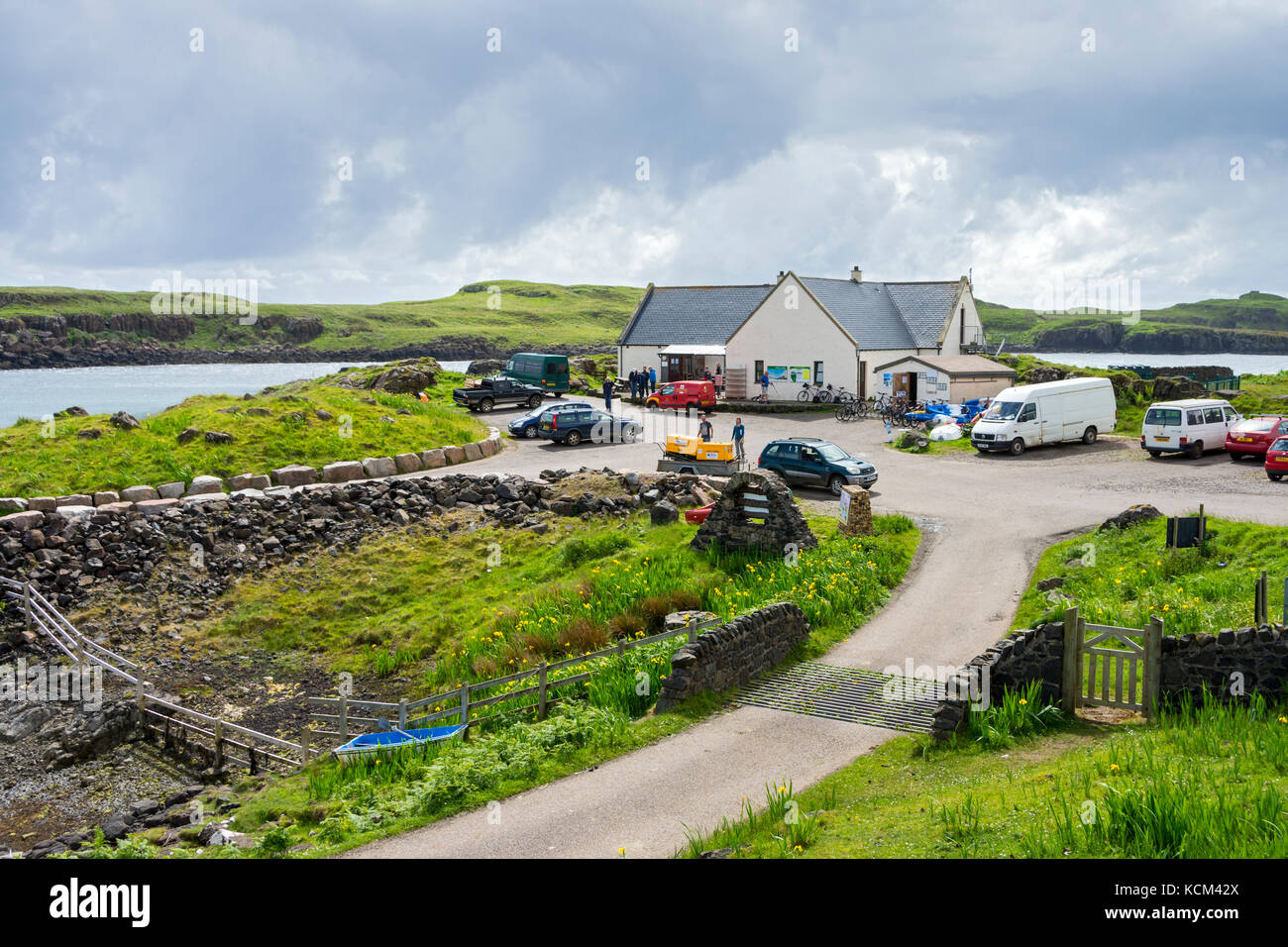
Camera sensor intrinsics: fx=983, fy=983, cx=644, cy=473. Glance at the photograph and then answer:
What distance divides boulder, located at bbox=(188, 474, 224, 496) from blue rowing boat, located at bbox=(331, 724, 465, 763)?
1736 centimetres

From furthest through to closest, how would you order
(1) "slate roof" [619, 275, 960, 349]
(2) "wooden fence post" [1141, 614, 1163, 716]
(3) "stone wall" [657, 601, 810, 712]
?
(1) "slate roof" [619, 275, 960, 349], (3) "stone wall" [657, 601, 810, 712], (2) "wooden fence post" [1141, 614, 1163, 716]

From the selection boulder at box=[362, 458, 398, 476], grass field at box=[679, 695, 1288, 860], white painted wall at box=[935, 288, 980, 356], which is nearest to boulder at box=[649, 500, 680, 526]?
boulder at box=[362, 458, 398, 476]

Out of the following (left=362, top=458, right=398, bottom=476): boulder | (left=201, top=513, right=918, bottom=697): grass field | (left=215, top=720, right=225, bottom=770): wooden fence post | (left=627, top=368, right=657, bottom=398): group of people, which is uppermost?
(left=627, top=368, right=657, bottom=398): group of people

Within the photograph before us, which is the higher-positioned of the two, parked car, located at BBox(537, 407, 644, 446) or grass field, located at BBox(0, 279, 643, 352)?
grass field, located at BBox(0, 279, 643, 352)

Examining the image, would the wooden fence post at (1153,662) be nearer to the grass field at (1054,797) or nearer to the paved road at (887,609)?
the grass field at (1054,797)

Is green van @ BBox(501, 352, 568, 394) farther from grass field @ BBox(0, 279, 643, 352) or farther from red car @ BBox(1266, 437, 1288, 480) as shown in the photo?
grass field @ BBox(0, 279, 643, 352)

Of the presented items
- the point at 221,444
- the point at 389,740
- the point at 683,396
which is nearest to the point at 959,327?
the point at 683,396

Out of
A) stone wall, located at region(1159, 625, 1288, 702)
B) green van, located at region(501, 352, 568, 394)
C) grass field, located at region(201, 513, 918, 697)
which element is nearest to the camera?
stone wall, located at region(1159, 625, 1288, 702)

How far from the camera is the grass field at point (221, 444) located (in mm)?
30395

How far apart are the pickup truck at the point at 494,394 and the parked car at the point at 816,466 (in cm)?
2161

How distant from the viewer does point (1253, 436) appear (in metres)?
34.3

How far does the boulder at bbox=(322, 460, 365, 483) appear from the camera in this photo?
33562mm

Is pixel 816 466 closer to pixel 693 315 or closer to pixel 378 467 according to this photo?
pixel 378 467

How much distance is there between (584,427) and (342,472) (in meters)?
12.1
